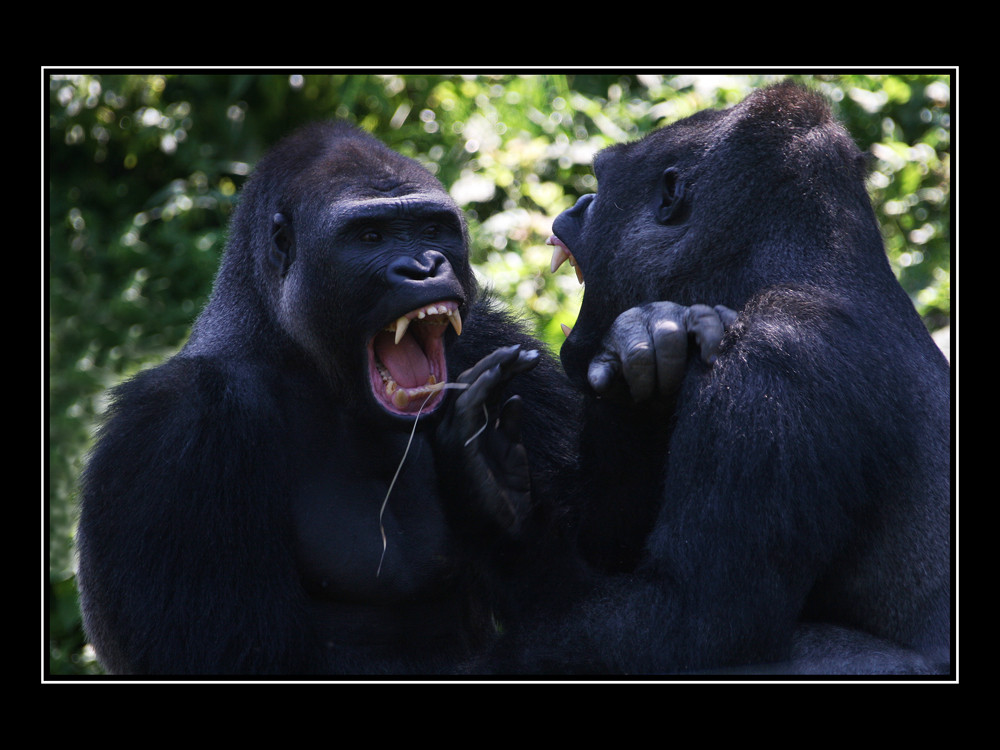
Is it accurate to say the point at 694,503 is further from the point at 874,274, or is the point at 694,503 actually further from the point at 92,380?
the point at 92,380

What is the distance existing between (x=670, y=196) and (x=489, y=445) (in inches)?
34.7

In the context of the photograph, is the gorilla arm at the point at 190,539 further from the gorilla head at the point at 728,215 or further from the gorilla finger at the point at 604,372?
the gorilla head at the point at 728,215

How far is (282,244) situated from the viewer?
3.07 metres

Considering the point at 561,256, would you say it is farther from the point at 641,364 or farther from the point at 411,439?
the point at 411,439

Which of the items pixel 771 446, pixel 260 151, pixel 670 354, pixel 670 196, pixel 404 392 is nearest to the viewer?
pixel 771 446

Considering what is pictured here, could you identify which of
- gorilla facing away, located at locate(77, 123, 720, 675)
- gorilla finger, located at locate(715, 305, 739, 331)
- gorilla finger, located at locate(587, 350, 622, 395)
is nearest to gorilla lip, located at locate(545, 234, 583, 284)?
gorilla facing away, located at locate(77, 123, 720, 675)

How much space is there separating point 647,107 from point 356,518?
365 cm

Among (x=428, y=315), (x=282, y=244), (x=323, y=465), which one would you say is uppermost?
(x=282, y=244)

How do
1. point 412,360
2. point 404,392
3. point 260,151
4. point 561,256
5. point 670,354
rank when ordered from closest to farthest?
point 670,354
point 404,392
point 412,360
point 561,256
point 260,151

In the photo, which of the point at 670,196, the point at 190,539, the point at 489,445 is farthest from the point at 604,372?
the point at 190,539

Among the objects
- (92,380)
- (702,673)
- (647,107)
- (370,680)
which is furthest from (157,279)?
(702,673)

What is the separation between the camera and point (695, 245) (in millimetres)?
3064

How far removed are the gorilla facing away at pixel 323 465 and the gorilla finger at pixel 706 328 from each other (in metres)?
0.05

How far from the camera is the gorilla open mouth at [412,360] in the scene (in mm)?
2875
